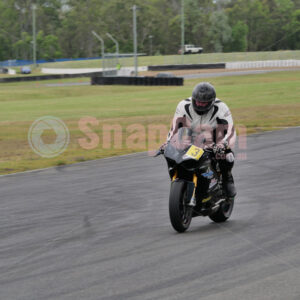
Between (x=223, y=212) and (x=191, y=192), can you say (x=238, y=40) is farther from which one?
(x=191, y=192)

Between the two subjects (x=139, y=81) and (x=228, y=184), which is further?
(x=139, y=81)

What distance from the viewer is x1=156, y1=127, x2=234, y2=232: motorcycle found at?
6.84m

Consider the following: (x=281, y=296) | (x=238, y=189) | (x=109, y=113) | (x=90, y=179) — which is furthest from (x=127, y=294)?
(x=109, y=113)

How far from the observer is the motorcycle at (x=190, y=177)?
269 inches

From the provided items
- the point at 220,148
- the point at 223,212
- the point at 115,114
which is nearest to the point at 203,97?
the point at 220,148

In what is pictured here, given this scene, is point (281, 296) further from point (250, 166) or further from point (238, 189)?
point (250, 166)

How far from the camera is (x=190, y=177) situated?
7.01 metres

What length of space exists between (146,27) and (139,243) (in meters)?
143

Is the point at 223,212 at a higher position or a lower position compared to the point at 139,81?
lower

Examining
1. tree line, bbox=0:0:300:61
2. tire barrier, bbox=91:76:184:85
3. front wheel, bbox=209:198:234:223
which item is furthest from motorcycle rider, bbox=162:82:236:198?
tree line, bbox=0:0:300:61

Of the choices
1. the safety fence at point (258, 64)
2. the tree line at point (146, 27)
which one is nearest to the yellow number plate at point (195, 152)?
the safety fence at point (258, 64)

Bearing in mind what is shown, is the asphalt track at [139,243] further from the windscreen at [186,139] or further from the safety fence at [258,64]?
the safety fence at [258,64]

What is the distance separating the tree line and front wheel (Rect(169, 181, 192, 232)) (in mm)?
126695

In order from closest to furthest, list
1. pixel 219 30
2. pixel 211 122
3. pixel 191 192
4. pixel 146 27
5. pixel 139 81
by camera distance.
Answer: pixel 191 192, pixel 211 122, pixel 139 81, pixel 219 30, pixel 146 27
